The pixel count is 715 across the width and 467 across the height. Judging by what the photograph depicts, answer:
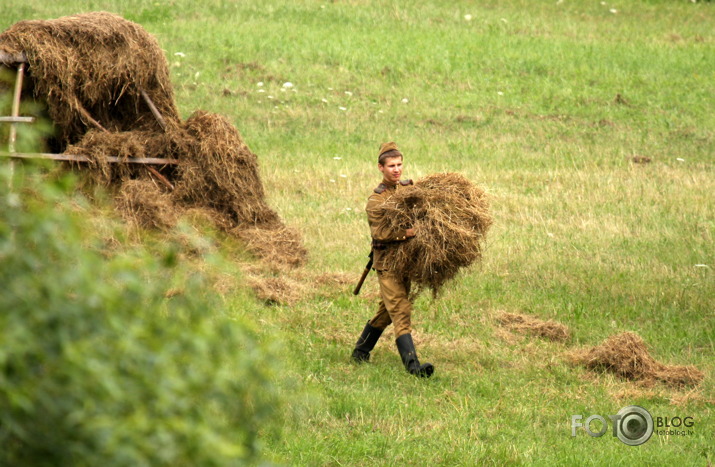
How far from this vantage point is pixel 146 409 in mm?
2383

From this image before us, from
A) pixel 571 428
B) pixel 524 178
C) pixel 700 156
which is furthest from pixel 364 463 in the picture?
pixel 700 156

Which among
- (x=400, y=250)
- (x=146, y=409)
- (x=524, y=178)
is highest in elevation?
(x=146, y=409)

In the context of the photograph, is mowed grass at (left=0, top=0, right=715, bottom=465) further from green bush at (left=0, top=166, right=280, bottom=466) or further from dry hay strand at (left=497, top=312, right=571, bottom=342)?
green bush at (left=0, top=166, right=280, bottom=466)

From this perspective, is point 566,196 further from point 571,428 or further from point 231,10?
point 231,10

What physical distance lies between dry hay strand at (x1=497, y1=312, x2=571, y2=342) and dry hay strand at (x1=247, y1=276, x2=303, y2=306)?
2256 millimetres

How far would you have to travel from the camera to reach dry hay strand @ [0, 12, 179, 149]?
11500 millimetres

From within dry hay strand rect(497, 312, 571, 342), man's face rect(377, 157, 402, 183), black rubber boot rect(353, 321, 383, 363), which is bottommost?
dry hay strand rect(497, 312, 571, 342)

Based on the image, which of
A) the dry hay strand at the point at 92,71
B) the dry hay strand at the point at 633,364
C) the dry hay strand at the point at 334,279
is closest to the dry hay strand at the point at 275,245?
the dry hay strand at the point at 334,279

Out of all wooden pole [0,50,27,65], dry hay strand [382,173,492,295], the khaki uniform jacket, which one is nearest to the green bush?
dry hay strand [382,173,492,295]

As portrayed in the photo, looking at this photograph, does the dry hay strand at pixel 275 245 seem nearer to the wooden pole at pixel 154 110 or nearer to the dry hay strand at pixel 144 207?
the dry hay strand at pixel 144 207

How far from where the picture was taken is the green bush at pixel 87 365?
2309mm

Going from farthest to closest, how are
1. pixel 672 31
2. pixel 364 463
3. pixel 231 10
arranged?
pixel 672 31, pixel 231 10, pixel 364 463

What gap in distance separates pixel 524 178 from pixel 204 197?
7022 mm

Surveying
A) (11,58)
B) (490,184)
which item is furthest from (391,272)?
(490,184)
